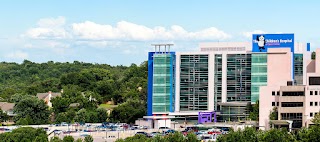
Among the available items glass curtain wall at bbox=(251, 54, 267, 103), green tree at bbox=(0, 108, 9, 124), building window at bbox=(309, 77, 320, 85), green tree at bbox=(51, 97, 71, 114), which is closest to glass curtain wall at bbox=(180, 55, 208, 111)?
glass curtain wall at bbox=(251, 54, 267, 103)

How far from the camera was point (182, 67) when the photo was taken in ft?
302

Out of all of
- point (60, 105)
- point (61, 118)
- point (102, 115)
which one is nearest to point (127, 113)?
point (102, 115)

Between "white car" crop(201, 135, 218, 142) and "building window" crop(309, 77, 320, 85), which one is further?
"building window" crop(309, 77, 320, 85)

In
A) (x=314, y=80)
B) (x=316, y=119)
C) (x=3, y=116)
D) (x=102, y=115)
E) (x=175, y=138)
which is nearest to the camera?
(x=175, y=138)

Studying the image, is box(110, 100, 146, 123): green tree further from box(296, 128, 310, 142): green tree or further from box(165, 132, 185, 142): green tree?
box(296, 128, 310, 142): green tree

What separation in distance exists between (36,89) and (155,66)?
5329 centimetres

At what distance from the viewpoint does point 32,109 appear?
104m

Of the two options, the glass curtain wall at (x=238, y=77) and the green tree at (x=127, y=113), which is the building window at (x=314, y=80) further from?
the green tree at (x=127, y=113)

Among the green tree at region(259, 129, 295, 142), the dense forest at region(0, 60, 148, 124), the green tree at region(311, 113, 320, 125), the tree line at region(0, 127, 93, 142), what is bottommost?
the tree line at region(0, 127, 93, 142)

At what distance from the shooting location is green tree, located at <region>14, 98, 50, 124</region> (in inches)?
Result: 4077

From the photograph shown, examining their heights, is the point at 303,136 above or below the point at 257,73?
below

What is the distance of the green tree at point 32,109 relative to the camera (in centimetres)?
10356

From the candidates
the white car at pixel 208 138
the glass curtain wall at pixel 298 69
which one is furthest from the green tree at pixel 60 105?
the white car at pixel 208 138

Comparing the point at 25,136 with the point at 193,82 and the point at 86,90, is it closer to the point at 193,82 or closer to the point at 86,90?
the point at 193,82
